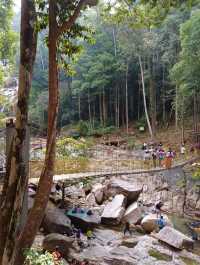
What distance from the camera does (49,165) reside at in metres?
4.86

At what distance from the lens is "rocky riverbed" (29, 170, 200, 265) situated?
9.22m

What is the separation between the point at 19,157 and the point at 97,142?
71.1ft

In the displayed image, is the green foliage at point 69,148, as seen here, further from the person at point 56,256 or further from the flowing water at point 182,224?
the person at point 56,256

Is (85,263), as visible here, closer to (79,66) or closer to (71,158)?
(71,158)

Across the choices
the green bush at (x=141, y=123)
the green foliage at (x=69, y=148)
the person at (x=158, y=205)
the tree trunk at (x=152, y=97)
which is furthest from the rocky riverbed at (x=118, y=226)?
the green bush at (x=141, y=123)

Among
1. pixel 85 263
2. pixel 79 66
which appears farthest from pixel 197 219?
pixel 79 66

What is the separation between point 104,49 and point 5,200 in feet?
88.8

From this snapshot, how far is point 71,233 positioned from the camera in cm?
1033

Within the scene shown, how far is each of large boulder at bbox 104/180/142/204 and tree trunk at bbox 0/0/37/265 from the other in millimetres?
9249

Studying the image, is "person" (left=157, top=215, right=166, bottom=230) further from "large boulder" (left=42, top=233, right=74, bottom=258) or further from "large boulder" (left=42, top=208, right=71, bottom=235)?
"large boulder" (left=42, top=233, right=74, bottom=258)

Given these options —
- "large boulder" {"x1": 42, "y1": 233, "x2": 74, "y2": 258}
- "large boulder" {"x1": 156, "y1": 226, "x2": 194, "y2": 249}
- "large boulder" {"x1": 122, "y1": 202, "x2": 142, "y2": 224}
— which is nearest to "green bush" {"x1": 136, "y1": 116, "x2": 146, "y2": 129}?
"large boulder" {"x1": 122, "y1": 202, "x2": 142, "y2": 224}

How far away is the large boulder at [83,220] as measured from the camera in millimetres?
11375

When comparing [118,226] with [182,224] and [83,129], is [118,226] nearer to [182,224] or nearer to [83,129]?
[182,224]

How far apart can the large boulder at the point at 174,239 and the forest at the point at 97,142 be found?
0.12 feet
